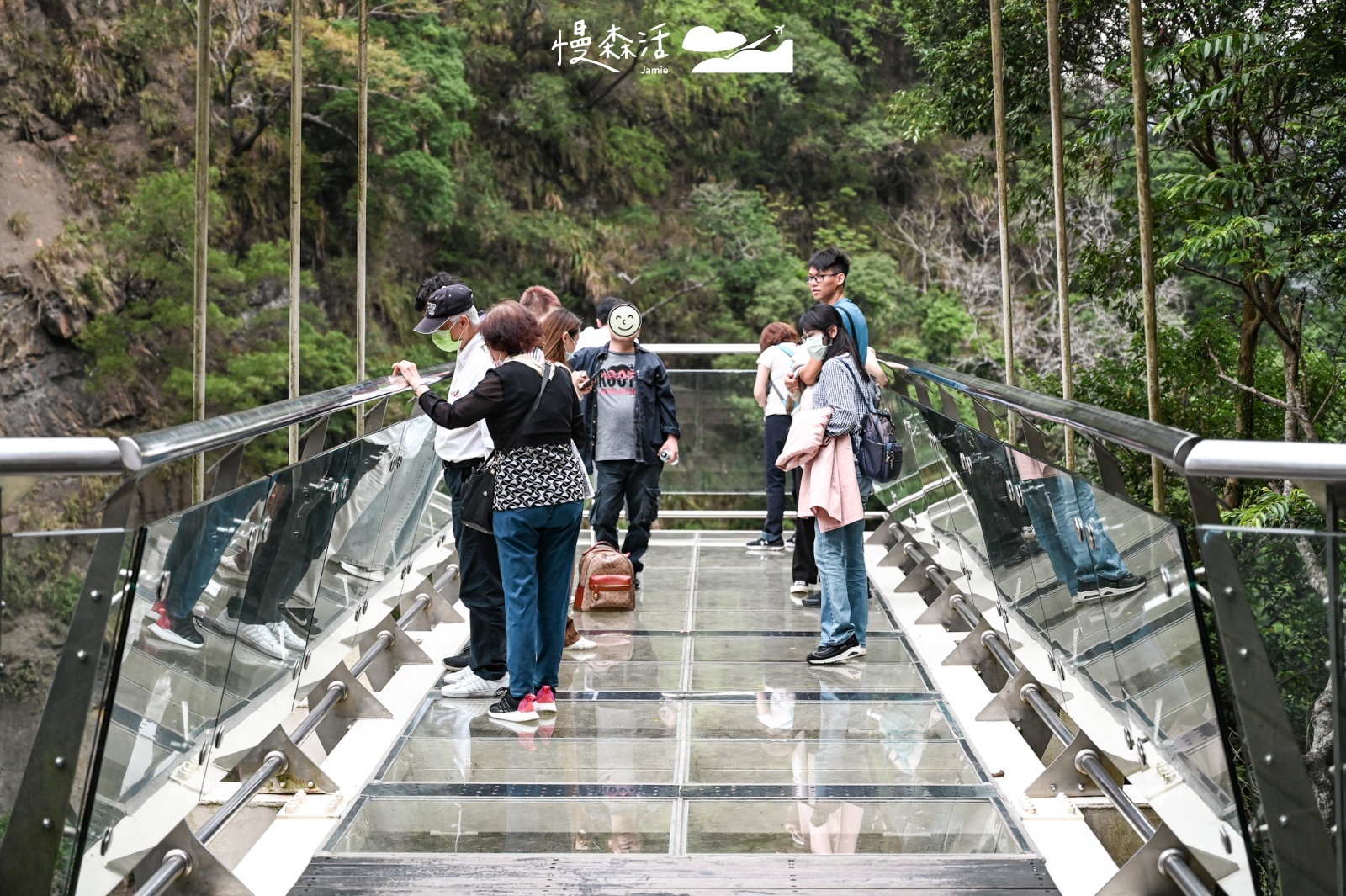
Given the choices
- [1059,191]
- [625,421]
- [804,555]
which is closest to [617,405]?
[625,421]

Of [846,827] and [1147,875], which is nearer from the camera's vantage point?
[1147,875]

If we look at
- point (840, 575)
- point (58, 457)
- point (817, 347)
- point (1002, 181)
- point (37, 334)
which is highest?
point (1002, 181)

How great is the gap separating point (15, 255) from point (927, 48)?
1072cm

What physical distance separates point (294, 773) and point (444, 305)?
1536mm

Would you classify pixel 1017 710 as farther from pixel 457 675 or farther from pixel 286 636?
pixel 286 636

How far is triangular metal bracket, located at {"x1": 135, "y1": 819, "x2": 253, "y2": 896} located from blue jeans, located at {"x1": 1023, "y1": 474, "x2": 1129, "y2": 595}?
173 centimetres

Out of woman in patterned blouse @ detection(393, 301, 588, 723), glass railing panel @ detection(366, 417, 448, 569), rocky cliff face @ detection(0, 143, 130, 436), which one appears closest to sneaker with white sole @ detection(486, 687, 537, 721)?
woman in patterned blouse @ detection(393, 301, 588, 723)

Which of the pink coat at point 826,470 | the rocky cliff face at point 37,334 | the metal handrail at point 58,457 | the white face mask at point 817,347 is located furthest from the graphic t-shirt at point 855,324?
the rocky cliff face at point 37,334

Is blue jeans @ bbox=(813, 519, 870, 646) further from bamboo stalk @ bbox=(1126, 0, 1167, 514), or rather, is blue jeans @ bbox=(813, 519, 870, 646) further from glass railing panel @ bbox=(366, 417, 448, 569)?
bamboo stalk @ bbox=(1126, 0, 1167, 514)

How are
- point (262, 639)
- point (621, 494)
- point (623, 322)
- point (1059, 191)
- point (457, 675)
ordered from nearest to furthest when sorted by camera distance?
1. point (262, 639)
2. point (457, 675)
3. point (623, 322)
4. point (621, 494)
5. point (1059, 191)

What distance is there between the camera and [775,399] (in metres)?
6.75

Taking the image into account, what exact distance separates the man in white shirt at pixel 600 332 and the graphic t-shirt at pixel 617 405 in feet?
0.42

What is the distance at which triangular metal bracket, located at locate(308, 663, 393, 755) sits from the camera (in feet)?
12.2

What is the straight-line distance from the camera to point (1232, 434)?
11.5 m
